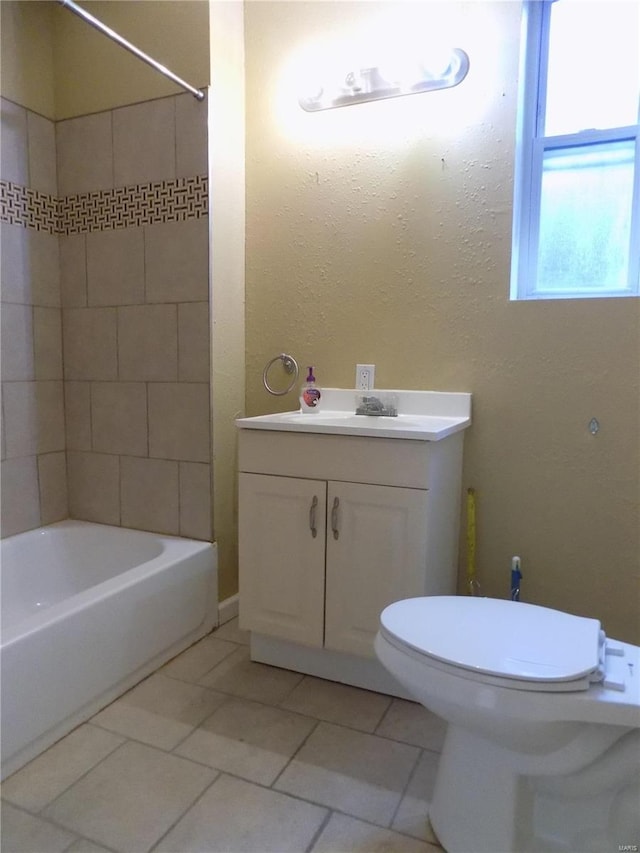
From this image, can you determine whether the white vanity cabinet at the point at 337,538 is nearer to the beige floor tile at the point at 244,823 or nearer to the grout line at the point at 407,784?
the grout line at the point at 407,784

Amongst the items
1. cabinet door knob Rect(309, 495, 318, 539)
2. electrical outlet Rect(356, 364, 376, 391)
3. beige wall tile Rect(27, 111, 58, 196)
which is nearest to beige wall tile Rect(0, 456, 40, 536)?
beige wall tile Rect(27, 111, 58, 196)

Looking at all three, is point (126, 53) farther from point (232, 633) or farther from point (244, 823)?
point (244, 823)

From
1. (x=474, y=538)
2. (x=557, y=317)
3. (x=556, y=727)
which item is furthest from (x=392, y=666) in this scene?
(x=557, y=317)

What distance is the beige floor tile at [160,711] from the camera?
150cm

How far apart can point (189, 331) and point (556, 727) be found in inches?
63.2

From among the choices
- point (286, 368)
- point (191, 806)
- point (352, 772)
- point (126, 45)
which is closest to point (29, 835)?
point (191, 806)

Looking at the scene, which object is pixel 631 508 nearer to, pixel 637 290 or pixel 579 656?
pixel 637 290

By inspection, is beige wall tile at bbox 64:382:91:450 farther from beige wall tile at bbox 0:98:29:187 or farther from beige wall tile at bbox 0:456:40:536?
beige wall tile at bbox 0:98:29:187

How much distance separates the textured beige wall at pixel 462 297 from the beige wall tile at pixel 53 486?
3.37 ft

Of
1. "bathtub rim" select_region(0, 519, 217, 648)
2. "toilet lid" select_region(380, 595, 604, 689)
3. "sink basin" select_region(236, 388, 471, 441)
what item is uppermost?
"sink basin" select_region(236, 388, 471, 441)

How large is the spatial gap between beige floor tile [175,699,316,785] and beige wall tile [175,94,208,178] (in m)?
1.71

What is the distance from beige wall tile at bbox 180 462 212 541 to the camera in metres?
2.07

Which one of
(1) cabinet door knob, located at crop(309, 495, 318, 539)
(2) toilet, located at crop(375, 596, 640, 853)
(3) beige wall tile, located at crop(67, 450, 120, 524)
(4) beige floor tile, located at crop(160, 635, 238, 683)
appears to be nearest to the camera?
(2) toilet, located at crop(375, 596, 640, 853)

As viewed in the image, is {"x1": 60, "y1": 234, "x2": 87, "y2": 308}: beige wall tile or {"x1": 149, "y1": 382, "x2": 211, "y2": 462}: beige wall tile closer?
{"x1": 149, "y1": 382, "x2": 211, "y2": 462}: beige wall tile
